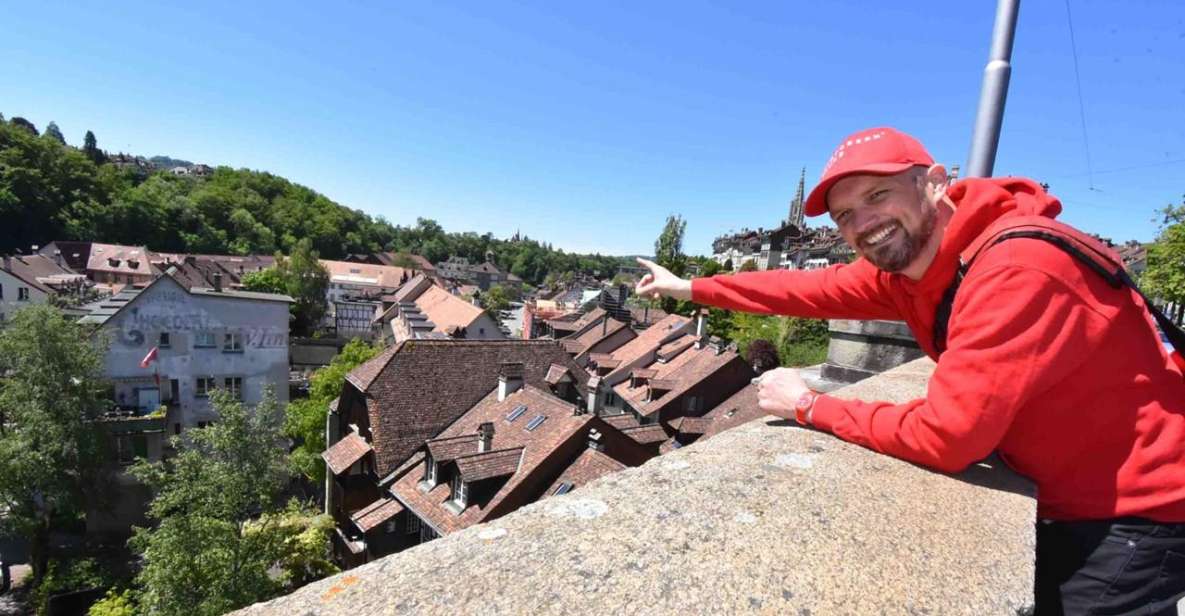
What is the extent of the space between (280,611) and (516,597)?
0.48 metres

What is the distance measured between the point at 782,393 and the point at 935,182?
3.20 ft

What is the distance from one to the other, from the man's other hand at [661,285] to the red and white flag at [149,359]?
24.0m

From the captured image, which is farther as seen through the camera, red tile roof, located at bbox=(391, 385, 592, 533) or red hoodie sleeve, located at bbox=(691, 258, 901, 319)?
red tile roof, located at bbox=(391, 385, 592, 533)

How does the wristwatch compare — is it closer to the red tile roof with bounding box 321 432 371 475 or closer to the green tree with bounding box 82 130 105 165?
the red tile roof with bounding box 321 432 371 475

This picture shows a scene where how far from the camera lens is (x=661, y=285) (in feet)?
9.71

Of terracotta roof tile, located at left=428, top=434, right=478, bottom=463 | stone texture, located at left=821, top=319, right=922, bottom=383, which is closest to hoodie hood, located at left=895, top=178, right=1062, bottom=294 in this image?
stone texture, located at left=821, top=319, right=922, bottom=383

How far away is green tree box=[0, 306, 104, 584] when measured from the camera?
15.2 m

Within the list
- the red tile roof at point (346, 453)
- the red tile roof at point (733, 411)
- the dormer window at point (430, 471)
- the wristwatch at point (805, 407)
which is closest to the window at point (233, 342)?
the red tile roof at point (346, 453)

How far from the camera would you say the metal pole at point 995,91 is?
11.6ft

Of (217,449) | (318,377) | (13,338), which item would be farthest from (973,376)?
(318,377)

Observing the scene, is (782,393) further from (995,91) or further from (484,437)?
(484,437)

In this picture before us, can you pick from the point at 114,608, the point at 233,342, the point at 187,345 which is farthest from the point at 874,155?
the point at 187,345

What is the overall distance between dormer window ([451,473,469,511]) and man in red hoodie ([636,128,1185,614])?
12.1 meters

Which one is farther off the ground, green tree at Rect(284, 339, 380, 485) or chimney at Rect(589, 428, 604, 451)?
chimney at Rect(589, 428, 604, 451)
